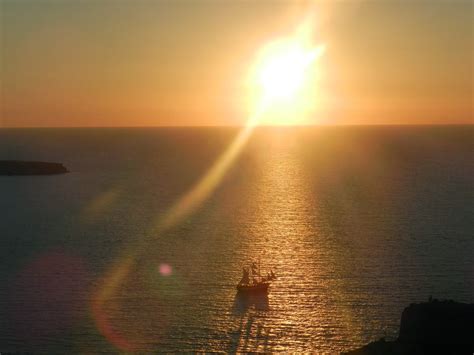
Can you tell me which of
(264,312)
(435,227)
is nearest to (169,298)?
(264,312)

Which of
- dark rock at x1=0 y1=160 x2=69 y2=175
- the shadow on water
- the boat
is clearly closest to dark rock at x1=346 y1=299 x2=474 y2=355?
the shadow on water

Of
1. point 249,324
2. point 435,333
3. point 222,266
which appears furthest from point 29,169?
point 435,333

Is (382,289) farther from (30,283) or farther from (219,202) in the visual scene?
(219,202)

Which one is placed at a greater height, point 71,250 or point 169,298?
point 71,250

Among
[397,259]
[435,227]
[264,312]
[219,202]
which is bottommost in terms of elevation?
[264,312]

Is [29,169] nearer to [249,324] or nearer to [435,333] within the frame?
[249,324]
